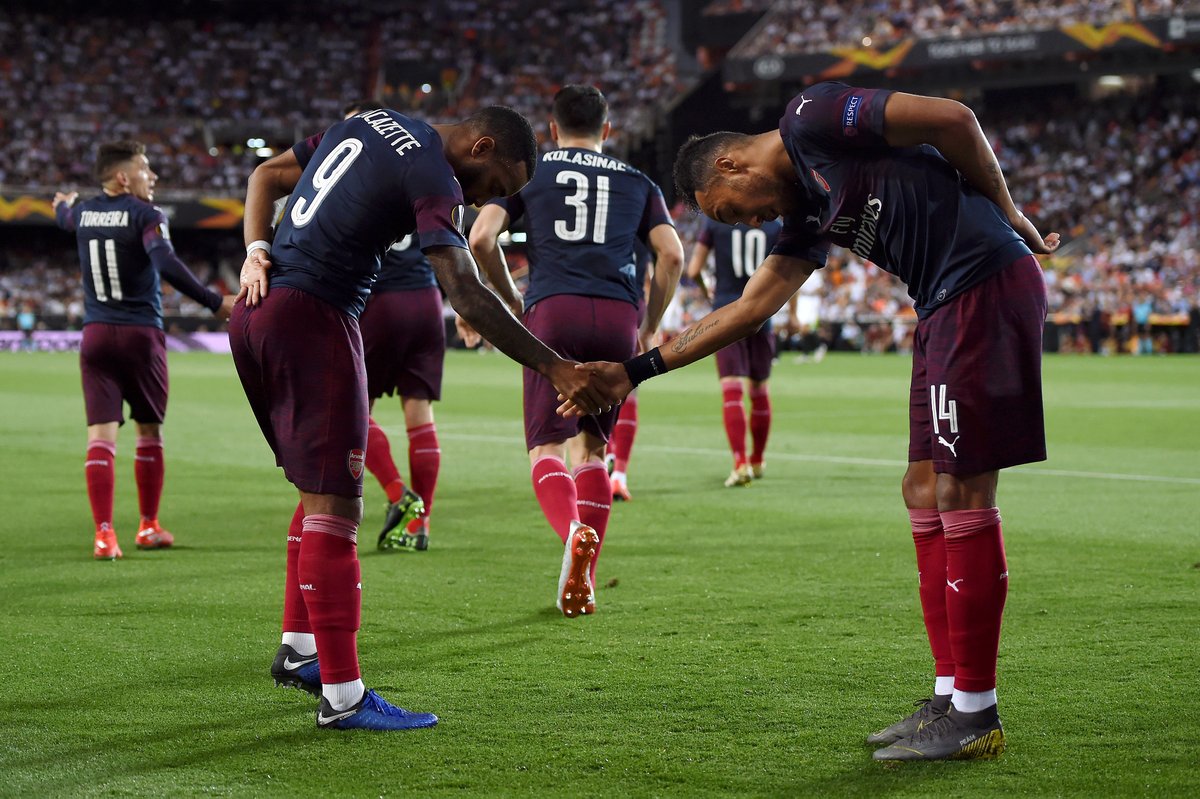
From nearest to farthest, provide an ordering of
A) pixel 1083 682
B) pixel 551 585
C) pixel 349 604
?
pixel 349 604 < pixel 1083 682 < pixel 551 585

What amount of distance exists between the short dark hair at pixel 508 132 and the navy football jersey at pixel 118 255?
3.98 meters

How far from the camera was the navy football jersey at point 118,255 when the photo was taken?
787cm

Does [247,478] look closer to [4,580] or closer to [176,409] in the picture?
[4,580]

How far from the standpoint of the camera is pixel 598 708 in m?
4.37

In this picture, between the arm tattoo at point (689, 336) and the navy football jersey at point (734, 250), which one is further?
the navy football jersey at point (734, 250)

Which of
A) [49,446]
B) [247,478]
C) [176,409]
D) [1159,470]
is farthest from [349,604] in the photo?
[176,409]

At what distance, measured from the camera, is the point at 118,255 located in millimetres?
7918

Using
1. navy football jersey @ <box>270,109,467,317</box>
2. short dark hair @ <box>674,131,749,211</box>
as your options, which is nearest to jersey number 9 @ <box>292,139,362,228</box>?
navy football jersey @ <box>270,109,467,317</box>

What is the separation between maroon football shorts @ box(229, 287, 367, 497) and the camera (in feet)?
→ 13.9

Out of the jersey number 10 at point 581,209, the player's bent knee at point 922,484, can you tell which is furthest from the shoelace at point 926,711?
the jersey number 10 at point 581,209

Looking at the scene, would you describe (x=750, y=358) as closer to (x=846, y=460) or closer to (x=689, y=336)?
(x=846, y=460)

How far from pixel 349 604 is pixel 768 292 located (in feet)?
5.31

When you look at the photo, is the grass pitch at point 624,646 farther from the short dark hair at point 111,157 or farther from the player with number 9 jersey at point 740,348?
the short dark hair at point 111,157

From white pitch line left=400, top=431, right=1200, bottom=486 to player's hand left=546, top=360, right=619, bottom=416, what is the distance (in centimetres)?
697
